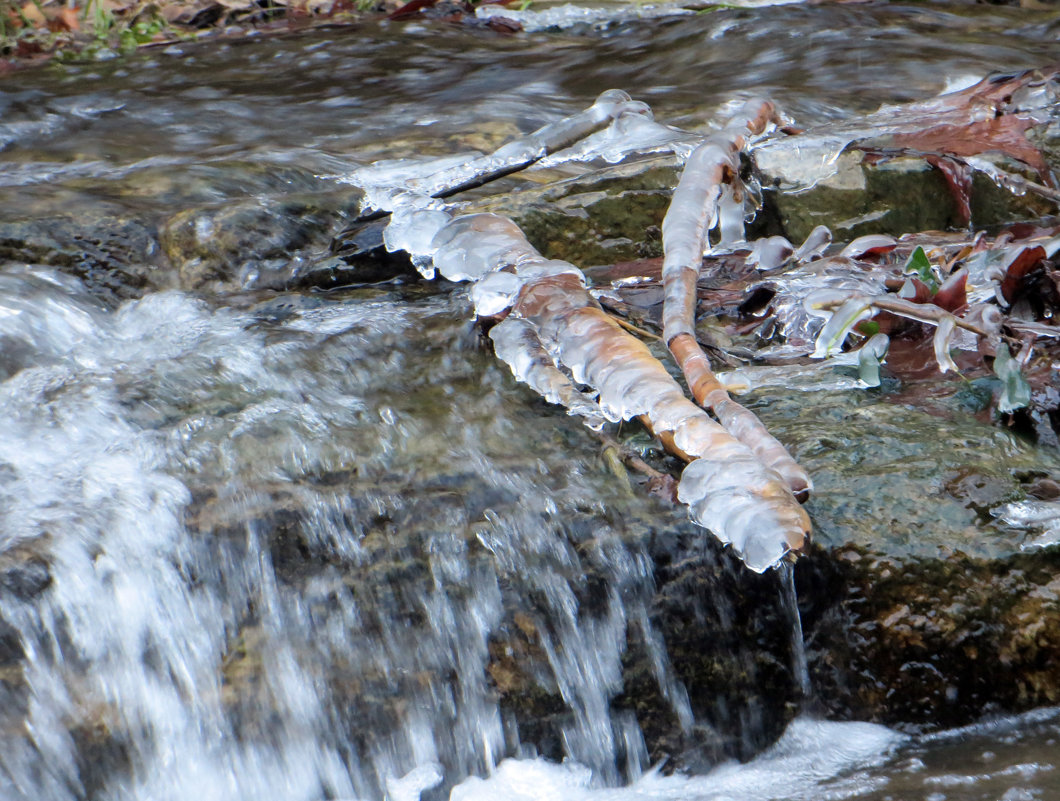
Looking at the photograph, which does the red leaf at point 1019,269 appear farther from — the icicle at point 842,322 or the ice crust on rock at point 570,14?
the ice crust on rock at point 570,14

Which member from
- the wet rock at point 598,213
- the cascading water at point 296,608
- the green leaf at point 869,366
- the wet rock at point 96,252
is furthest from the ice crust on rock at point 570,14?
the cascading water at point 296,608

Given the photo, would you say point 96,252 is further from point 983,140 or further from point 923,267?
point 983,140

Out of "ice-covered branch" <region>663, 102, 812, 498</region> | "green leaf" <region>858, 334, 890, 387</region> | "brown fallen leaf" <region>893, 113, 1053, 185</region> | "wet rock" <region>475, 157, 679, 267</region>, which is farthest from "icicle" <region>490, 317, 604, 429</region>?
"brown fallen leaf" <region>893, 113, 1053, 185</region>

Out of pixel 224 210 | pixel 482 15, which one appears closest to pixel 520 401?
pixel 224 210

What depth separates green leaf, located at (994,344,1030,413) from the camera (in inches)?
61.6

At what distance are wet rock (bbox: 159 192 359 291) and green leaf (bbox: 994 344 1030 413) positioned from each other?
1.55 m

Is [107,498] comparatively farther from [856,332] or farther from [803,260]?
[803,260]

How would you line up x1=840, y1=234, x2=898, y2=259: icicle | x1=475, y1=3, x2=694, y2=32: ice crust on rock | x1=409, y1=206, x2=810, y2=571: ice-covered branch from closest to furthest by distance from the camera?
x1=409, y1=206, x2=810, y2=571: ice-covered branch, x1=840, y1=234, x2=898, y2=259: icicle, x1=475, y1=3, x2=694, y2=32: ice crust on rock

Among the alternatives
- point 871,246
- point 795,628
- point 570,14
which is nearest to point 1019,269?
point 871,246

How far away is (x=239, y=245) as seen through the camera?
7.84 feet

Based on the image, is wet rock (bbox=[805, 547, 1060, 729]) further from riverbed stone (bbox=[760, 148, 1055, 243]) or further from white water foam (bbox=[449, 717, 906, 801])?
riverbed stone (bbox=[760, 148, 1055, 243])

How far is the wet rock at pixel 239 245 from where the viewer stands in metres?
2.38

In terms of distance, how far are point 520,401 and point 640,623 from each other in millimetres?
472

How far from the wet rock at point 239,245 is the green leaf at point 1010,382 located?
1.55m
